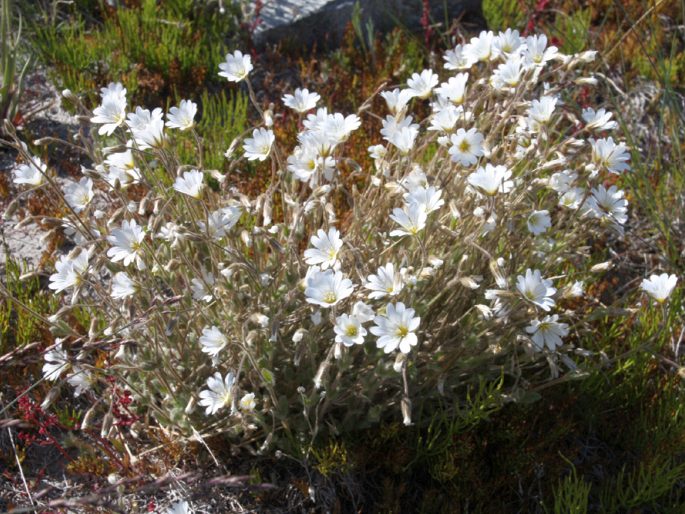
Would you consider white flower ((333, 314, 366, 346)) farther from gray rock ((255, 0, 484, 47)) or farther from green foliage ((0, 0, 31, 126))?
gray rock ((255, 0, 484, 47))

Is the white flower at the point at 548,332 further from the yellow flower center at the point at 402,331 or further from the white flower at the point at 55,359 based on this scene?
the white flower at the point at 55,359

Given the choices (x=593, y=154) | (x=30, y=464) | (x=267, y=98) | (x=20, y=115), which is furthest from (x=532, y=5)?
(x=30, y=464)

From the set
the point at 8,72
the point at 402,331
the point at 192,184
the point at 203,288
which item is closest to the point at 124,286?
the point at 203,288

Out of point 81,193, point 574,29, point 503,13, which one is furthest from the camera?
point 503,13

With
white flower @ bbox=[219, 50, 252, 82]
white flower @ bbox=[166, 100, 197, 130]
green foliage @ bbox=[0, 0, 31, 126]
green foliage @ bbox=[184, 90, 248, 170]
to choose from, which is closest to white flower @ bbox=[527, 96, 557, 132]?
white flower @ bbox=[219, 50, 252, 82]

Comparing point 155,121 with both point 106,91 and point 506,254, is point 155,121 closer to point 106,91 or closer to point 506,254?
point 106,91

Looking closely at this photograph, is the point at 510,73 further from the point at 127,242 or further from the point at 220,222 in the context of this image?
the point at 127,242
